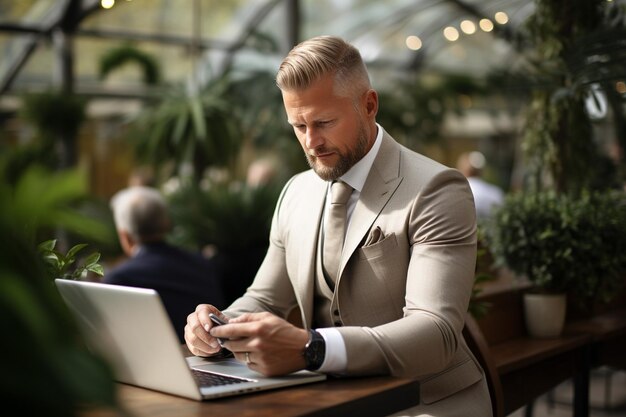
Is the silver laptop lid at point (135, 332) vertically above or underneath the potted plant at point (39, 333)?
underneath

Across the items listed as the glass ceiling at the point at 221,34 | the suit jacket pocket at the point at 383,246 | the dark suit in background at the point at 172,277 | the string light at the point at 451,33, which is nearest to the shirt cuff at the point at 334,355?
the suit jacket pocket at the point at 383,246

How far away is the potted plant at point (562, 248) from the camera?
352 centimetres

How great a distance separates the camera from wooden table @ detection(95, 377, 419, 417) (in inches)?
57.6

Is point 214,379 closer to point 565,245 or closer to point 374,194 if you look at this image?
point 374,194

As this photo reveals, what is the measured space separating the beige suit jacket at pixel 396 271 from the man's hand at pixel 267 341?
4.1 inches

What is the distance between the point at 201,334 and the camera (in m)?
1.91

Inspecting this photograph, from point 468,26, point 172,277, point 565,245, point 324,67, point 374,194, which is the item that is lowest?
point 172,277

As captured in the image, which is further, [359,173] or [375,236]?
[359,173]

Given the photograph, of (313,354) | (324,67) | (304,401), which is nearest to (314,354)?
(313,354)

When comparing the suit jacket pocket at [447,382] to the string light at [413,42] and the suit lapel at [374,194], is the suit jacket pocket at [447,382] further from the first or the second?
the string light at [413,42]

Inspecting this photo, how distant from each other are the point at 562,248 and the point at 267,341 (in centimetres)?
Answer: 223

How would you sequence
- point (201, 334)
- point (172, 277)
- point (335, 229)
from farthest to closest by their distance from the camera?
1. point (172, 277)
2. point (335, 229)
3. point (201, 334)

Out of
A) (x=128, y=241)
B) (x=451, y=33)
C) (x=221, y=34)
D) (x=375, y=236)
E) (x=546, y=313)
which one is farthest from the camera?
(x=451, y=33)

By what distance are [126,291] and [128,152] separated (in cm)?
601
